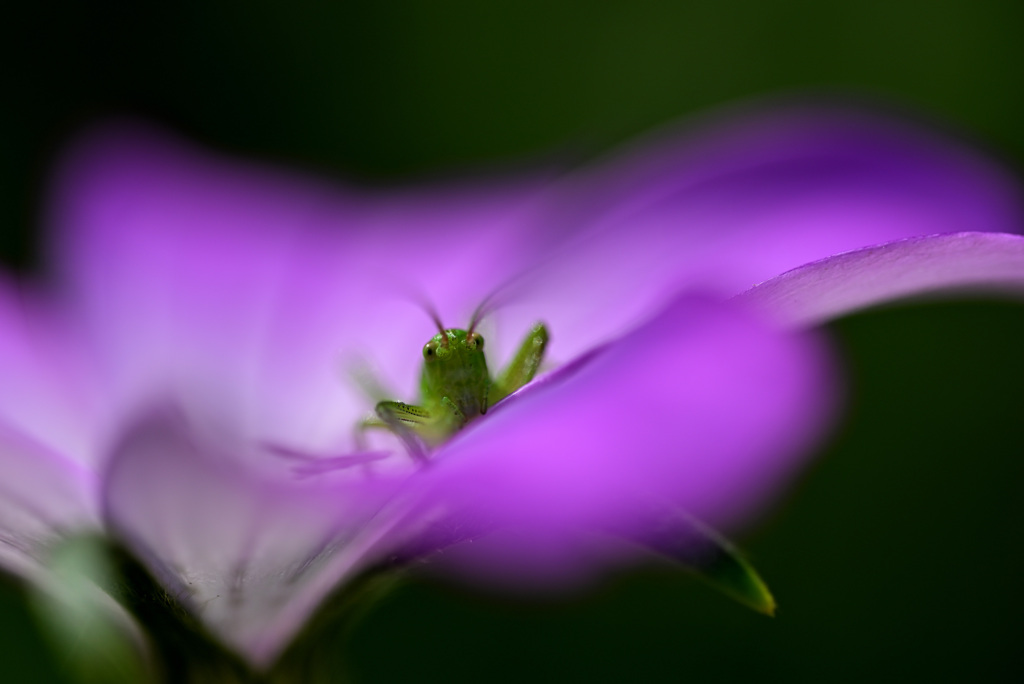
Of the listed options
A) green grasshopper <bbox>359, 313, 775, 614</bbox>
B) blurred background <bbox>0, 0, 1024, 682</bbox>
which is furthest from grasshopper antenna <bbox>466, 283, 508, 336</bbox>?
blurred background <bbox>0, 0, 1024, 682</bbox>

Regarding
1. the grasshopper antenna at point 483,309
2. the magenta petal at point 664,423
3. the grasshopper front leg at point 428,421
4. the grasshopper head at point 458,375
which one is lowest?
the magenta petal at point 664,423

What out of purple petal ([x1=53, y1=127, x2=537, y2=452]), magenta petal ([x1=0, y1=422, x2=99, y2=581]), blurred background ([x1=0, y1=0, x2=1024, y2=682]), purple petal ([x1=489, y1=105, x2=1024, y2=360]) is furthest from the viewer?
blurred background ([x1=0, y1=0, x2=1024, y2=682])

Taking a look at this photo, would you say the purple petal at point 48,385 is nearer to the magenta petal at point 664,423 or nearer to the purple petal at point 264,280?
the purple petal at point 264,280

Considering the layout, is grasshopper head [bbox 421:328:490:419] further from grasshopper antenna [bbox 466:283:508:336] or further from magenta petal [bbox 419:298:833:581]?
magenta petal [bbox 419:298:833:581]

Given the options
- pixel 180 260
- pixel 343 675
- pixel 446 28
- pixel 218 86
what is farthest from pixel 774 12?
pixel 343 675

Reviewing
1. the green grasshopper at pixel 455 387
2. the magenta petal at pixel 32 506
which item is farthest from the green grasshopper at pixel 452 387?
the magenta petal at pixel 32 506
